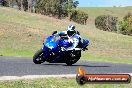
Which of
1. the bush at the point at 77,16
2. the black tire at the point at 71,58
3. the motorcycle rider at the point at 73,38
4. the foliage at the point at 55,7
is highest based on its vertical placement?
the motorcycle rider at the point at 73,38

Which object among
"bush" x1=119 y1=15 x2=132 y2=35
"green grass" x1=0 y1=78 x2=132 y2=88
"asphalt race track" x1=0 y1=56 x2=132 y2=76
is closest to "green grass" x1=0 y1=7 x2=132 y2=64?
"asphalt race track" x1=0 y1=56 x2=132 y2=76

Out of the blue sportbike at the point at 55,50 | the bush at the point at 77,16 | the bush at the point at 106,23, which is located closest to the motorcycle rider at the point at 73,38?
the blue sportbike at the point at 55,50

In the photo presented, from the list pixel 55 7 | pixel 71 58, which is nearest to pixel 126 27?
pixel 55 7

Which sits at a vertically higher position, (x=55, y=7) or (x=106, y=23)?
(x=55, y=7)

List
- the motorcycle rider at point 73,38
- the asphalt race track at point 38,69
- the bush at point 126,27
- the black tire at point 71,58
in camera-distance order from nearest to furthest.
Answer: the asphalt race track at point 38,69 < the motorcycle rider at point 73,38 < the black tire at point 71,58 < the bush at point 126,27

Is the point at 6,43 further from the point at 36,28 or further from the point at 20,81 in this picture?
the point at 20,81

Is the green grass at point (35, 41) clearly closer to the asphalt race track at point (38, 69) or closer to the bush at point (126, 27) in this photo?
the asphalt race track at point (38, 69)

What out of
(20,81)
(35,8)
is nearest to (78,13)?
(35,8)

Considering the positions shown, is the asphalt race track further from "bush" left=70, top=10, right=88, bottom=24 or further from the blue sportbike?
"bush" left=70, top=10, right=88, bottom=24

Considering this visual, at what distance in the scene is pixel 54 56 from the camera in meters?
18.4

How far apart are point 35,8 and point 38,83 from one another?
351 feet

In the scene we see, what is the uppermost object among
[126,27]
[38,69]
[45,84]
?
[45,84]

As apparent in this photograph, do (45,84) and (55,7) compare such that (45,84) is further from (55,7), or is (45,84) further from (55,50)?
(55,7)

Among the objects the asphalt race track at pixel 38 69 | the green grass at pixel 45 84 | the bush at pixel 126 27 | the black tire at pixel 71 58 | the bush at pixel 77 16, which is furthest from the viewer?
the bush at pixel 126 27
